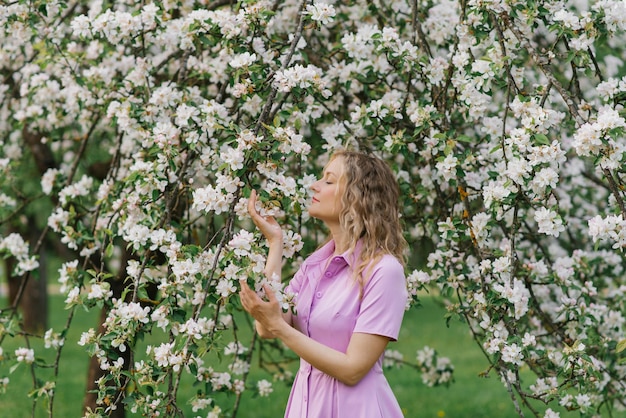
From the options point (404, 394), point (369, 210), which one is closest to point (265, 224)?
point (369, 210)

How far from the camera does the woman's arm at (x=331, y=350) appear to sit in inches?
93.7

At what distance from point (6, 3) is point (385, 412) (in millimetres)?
2386

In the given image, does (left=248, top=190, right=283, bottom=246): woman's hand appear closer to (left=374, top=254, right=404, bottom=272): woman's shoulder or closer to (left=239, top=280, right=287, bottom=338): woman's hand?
(left=239, top=280, right=287, bottom=338): woman's hand

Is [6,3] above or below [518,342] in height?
above

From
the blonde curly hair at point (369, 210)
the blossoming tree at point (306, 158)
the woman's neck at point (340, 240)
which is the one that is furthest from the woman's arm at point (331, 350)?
the woman's neck at point (340, 240)

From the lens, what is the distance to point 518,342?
2914 mm

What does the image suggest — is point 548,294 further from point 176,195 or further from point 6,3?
point 6,3

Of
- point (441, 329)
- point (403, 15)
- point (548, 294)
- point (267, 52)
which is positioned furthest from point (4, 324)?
point (441, 329)

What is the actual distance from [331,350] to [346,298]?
0.57 feet

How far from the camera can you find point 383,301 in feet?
7.91

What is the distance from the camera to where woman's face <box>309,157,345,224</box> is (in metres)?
2.64

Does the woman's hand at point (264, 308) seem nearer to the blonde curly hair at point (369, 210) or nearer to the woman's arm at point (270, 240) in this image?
the woman's arm at point (270, 240)

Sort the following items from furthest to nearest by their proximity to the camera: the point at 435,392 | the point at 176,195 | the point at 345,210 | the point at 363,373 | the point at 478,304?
the point at 435,392 → the point at 176,195 → the point at 478,304 → the point at 345,210 → the point at 363,373

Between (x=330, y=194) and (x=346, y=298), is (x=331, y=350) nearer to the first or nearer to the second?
(x=346, y=298)
